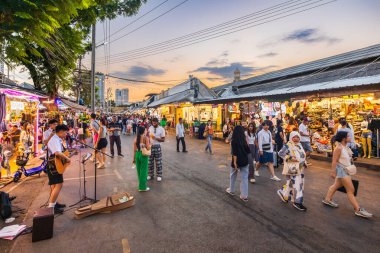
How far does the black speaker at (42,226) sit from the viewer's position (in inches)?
162

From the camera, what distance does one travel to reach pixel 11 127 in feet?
44.1

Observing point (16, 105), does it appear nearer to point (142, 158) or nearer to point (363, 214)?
point (142, 158)

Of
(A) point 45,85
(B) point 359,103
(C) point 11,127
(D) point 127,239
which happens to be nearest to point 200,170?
Result: (D) point 127,239

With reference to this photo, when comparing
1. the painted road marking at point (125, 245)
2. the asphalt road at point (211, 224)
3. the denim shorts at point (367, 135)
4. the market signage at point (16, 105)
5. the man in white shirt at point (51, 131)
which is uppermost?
the market signage at point (16, 105)

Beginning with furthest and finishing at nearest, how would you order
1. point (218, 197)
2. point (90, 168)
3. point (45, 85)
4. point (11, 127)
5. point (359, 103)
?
point (45, 85) → point (11, 127) → point (359, 103) → point (90, 168) → point (218, 197)

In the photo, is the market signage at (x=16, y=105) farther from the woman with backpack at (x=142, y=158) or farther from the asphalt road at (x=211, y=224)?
the woman with backpack at (x=142, y=158)

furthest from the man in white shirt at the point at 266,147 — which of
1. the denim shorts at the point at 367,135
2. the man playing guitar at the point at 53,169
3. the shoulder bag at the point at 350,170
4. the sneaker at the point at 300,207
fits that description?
the denim shorts at the point at 367,135

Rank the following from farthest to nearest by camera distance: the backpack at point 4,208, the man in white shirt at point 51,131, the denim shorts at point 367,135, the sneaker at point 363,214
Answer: the denim shorts at point 367,135 → the man in white shirt at point 51,131 → the backpack at point 4,208 → the sneaker at point 363,214

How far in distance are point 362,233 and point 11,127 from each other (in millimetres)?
16352

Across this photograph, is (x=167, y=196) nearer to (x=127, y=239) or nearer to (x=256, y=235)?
(x=127, y=239)

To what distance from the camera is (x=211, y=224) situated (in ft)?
15.2

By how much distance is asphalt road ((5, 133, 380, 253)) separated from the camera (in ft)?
12.7

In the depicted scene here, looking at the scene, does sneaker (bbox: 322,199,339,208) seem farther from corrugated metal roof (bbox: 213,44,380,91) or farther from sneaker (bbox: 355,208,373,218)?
corrugated metal roof (bbox: 213,44,380,91)

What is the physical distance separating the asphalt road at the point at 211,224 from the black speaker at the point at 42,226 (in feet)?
0.37
